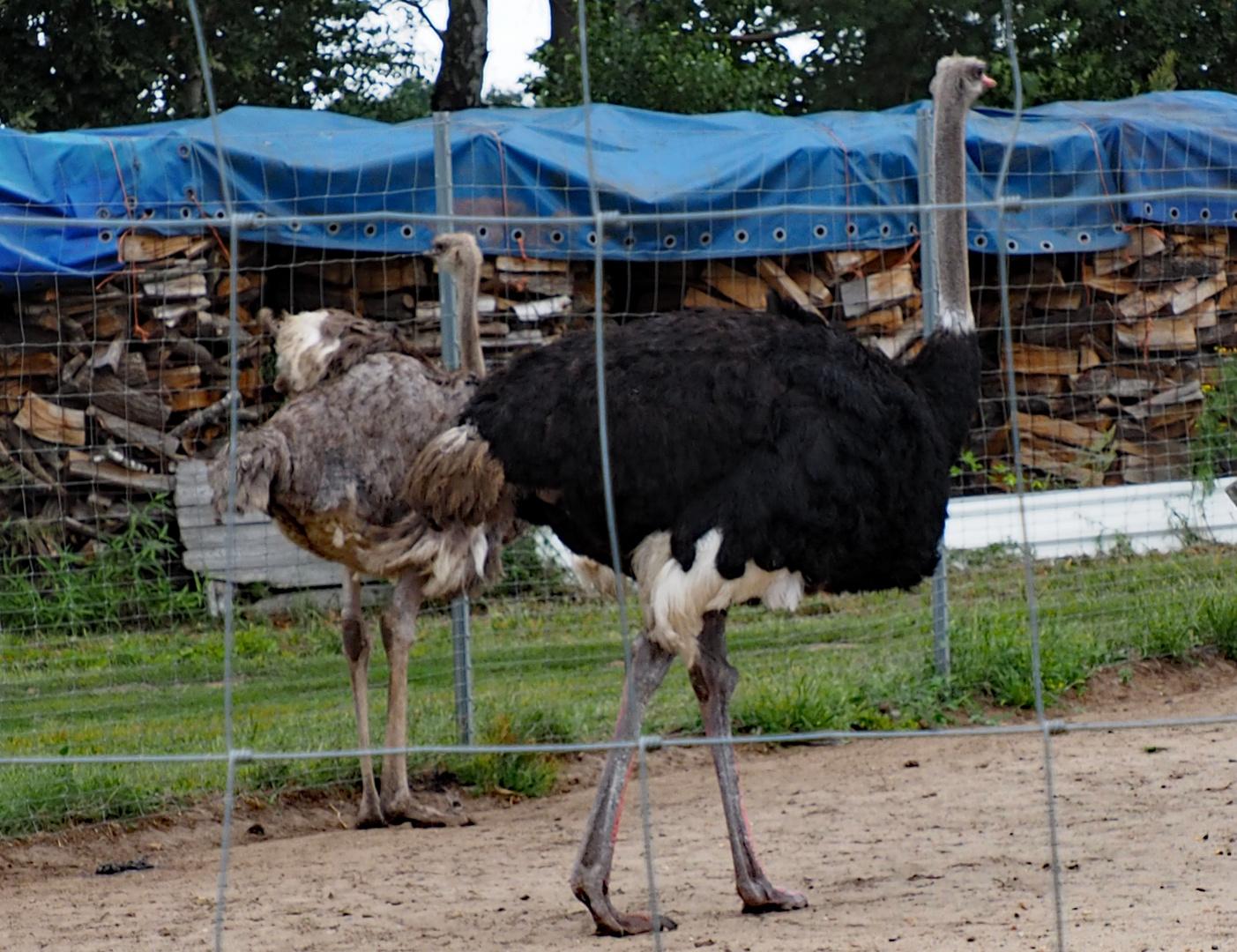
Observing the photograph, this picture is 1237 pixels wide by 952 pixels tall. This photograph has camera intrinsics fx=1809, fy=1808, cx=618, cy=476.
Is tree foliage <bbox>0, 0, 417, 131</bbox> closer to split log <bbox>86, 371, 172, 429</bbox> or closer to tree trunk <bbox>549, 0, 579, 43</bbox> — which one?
tree trunk <bbox>549, 0, 579, 43</bbox>

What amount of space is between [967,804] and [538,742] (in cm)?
144

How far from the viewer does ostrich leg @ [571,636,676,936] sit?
12.6 ft

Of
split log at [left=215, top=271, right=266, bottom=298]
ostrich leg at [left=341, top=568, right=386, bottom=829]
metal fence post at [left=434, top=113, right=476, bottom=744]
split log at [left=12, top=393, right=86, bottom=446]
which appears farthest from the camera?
→ split log at [left=215, top=271, right=266, bottom=298]

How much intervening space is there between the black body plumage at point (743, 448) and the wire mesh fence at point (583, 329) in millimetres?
2387

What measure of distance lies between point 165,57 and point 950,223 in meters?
6.99

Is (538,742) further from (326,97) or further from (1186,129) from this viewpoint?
(326,97)

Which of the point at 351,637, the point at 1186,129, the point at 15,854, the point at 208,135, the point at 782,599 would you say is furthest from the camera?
the point at 1186,129

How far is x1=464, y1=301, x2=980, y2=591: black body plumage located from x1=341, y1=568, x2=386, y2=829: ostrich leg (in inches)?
59.5

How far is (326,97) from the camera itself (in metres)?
10.8

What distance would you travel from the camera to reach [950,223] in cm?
441

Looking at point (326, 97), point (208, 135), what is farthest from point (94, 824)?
point (326, 97)

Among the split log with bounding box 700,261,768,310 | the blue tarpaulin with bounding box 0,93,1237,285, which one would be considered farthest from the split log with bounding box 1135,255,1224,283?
the split log with bounding box 700,261,768,310

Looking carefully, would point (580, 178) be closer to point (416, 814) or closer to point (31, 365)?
point (31, 365)

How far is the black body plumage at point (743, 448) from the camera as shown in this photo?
3703mm
